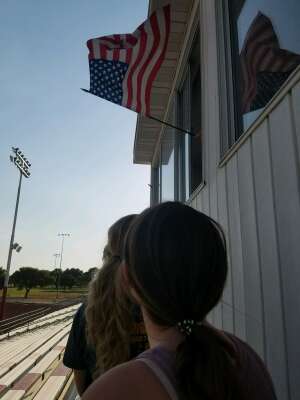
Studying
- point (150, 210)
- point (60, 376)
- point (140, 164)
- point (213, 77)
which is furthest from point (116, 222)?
point (140, 164)

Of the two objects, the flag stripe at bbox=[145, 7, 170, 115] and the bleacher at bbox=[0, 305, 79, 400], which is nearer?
the flag stripe at bbox=[145, 7, 170, 115]

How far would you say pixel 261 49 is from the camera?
6.64 feet

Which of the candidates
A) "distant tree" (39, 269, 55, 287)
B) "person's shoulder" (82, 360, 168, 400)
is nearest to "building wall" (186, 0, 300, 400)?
"person's shoulder" (82, 360, 168, 400)

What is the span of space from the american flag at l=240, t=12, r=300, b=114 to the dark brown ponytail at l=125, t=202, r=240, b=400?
3.86 feet

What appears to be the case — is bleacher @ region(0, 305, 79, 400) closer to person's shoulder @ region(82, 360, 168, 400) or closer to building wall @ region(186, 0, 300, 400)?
building wall @ region(186, 0, 300, 400)

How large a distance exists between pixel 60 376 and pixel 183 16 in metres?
7.36

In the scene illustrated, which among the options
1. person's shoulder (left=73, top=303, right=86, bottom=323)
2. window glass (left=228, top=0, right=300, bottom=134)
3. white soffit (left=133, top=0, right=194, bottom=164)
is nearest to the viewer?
window glass (left=228, top=0, right=300, bottom=134)

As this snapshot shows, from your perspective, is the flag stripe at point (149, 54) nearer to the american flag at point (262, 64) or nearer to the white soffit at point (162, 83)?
the white soffit at point (162, 83)

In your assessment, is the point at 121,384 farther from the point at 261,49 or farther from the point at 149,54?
the point at 149,54

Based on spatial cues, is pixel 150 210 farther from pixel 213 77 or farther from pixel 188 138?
pixel 188 138

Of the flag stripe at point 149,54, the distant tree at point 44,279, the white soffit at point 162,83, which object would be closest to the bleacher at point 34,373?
the flag stripe at point 149,54

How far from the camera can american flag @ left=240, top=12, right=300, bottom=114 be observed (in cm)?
172

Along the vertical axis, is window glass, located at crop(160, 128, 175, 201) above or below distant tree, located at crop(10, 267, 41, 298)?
above

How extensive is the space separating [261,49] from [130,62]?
1998mm
